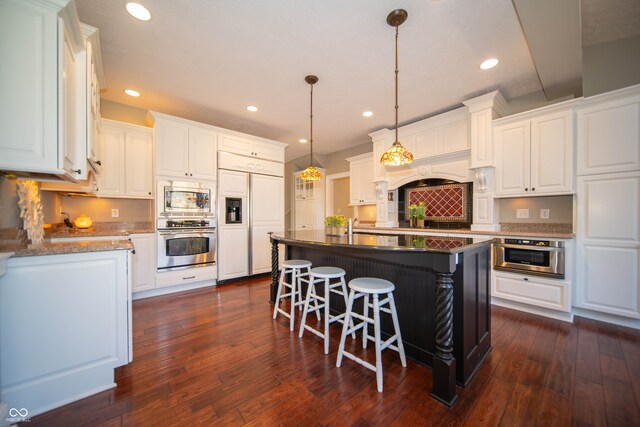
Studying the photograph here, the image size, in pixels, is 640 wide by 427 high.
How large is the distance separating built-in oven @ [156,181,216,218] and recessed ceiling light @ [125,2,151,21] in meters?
2.05

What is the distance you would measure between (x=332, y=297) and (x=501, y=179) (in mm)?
2775

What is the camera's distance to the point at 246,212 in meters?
4.28

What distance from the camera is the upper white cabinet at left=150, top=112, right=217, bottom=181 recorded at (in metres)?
3.48

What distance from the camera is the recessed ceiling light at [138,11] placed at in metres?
1.91

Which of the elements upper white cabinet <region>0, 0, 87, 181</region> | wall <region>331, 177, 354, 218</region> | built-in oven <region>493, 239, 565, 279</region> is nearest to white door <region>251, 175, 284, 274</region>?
wall <region>331, 177, 354, 218</region>

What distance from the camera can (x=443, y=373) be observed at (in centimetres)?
148

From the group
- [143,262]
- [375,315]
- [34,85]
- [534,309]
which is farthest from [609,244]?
[143,262]

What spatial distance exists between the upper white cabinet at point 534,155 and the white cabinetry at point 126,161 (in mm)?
5083

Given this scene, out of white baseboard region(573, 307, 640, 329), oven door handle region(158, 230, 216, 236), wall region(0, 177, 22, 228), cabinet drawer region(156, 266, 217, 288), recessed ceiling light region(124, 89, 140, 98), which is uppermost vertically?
recessed ceiling light region(124, 89, 140, 98)

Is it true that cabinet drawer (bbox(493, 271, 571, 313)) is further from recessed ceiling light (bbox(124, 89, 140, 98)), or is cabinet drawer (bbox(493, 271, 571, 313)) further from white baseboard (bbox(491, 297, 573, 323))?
recessed ceiling light (bbox(124, 89, 140, 98))

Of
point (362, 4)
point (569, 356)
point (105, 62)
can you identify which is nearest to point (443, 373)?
point (569, 356)

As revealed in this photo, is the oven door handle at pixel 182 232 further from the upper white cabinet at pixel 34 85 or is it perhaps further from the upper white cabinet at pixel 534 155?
the upper white cabinet at pixel 534 155

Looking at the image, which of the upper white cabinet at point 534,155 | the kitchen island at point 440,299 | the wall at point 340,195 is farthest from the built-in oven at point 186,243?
the upper white cabinet at point 534,155

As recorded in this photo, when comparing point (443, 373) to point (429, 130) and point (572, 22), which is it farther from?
point (429, 130)
